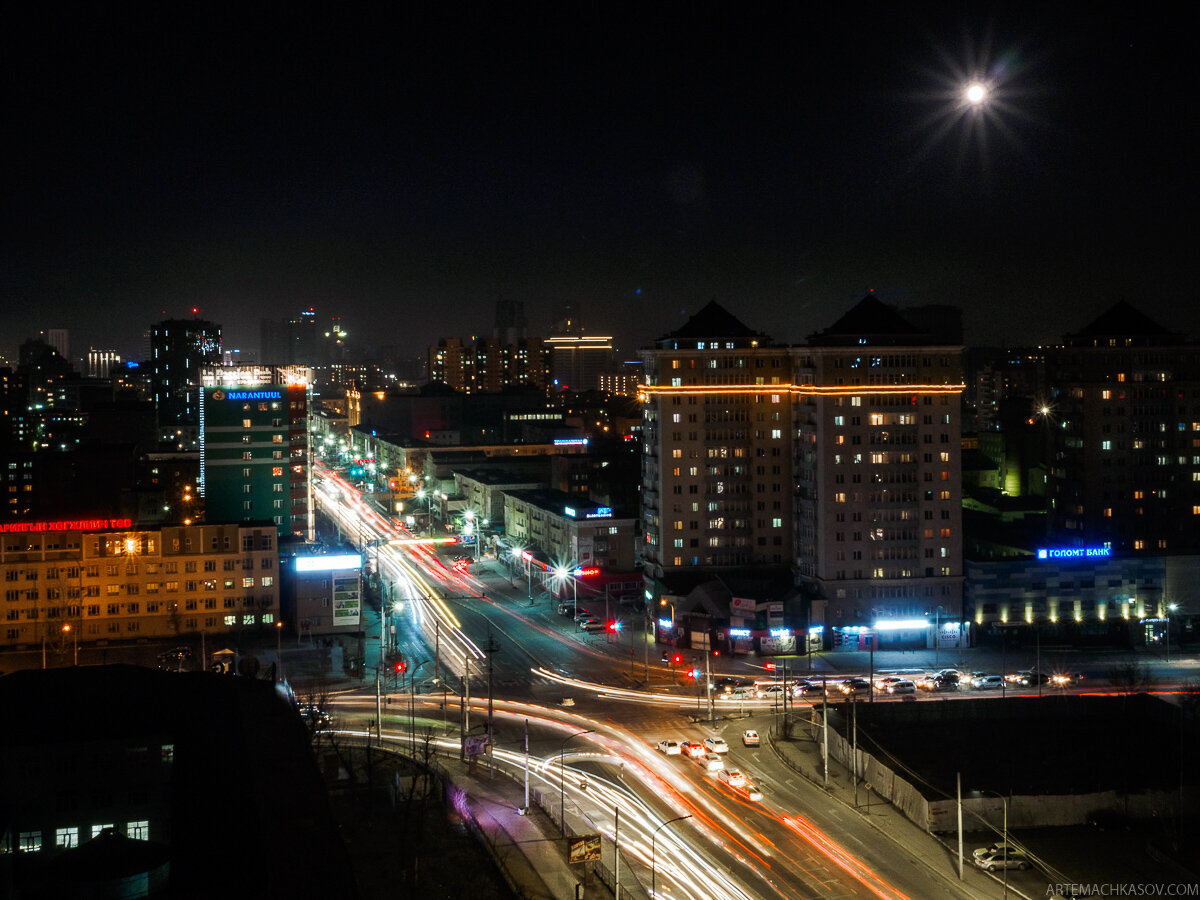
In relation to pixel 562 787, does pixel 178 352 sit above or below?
above

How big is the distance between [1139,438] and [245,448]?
182ft

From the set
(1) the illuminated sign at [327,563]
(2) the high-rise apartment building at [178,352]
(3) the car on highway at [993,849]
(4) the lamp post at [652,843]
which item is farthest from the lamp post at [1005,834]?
Result: (2) the high-rise apartment building at [178,352]

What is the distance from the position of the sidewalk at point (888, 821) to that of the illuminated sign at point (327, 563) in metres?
25.7

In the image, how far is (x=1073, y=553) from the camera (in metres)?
60.5

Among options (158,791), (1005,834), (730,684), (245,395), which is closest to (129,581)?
(245,395)

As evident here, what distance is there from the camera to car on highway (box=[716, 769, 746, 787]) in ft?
125

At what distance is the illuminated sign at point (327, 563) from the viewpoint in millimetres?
60469

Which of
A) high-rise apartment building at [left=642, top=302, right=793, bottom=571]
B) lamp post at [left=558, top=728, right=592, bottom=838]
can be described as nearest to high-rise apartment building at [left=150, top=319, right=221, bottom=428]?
high-rise apartment building at [left=642, top=302, right=793, bottom=571]

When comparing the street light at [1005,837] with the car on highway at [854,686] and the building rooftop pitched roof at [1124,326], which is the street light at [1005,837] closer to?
the car on highway at [854,686]

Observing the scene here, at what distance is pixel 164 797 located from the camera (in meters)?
30.5

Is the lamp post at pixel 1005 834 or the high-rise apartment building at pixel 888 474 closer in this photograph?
the lamp post at pixel 1005 834

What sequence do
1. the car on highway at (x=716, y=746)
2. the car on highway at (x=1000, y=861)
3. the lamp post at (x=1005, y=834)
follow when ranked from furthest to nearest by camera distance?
the car on highway at (x=716, y=746) → the car on highway at (x=1000, y=861) → the lamp post at (x=1005, y=834)

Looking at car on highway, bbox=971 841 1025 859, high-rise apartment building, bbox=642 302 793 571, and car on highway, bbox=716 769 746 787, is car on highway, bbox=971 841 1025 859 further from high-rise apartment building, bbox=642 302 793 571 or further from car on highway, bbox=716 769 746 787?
high-rise apartment building, bbox=642 302 793 571

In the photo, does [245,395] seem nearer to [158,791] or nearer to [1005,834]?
[158,791]
